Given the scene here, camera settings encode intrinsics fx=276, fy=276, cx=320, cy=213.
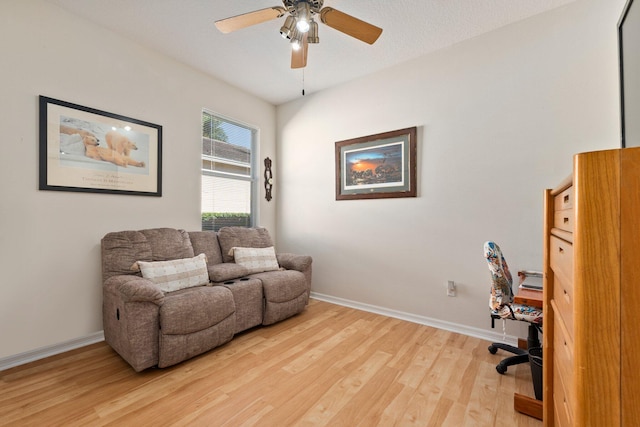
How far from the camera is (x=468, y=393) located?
177 centimetres

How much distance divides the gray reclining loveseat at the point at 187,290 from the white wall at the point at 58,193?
276 millimetres

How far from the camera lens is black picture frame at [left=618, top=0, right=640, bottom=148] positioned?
1.69 m

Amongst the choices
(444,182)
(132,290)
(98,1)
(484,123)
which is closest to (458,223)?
(444,182)

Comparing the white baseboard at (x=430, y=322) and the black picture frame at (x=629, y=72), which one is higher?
the black picture frame at (x=629, y=72)

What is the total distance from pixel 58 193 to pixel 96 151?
0.47 meters

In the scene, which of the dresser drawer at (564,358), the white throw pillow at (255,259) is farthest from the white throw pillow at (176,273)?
the dresser drawer at (564,358)

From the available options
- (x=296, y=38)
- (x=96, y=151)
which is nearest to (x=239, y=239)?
(x=96, y=151)

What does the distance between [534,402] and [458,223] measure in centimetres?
151

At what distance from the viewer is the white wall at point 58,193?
2064 millimetres

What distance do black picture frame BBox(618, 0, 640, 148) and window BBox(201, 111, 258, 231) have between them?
146 inches

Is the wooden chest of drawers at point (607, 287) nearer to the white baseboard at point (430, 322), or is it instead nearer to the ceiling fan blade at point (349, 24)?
the ceiling fan blade at point (349, 24)

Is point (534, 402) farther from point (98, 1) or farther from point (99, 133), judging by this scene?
point (98, 1)

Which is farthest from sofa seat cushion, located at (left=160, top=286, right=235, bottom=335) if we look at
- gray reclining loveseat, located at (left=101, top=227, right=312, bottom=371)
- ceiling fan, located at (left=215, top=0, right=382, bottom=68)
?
ceiling fan, located at (left=215, top=0, right=382, bottom=68)

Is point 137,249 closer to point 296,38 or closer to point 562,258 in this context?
point 296,38
